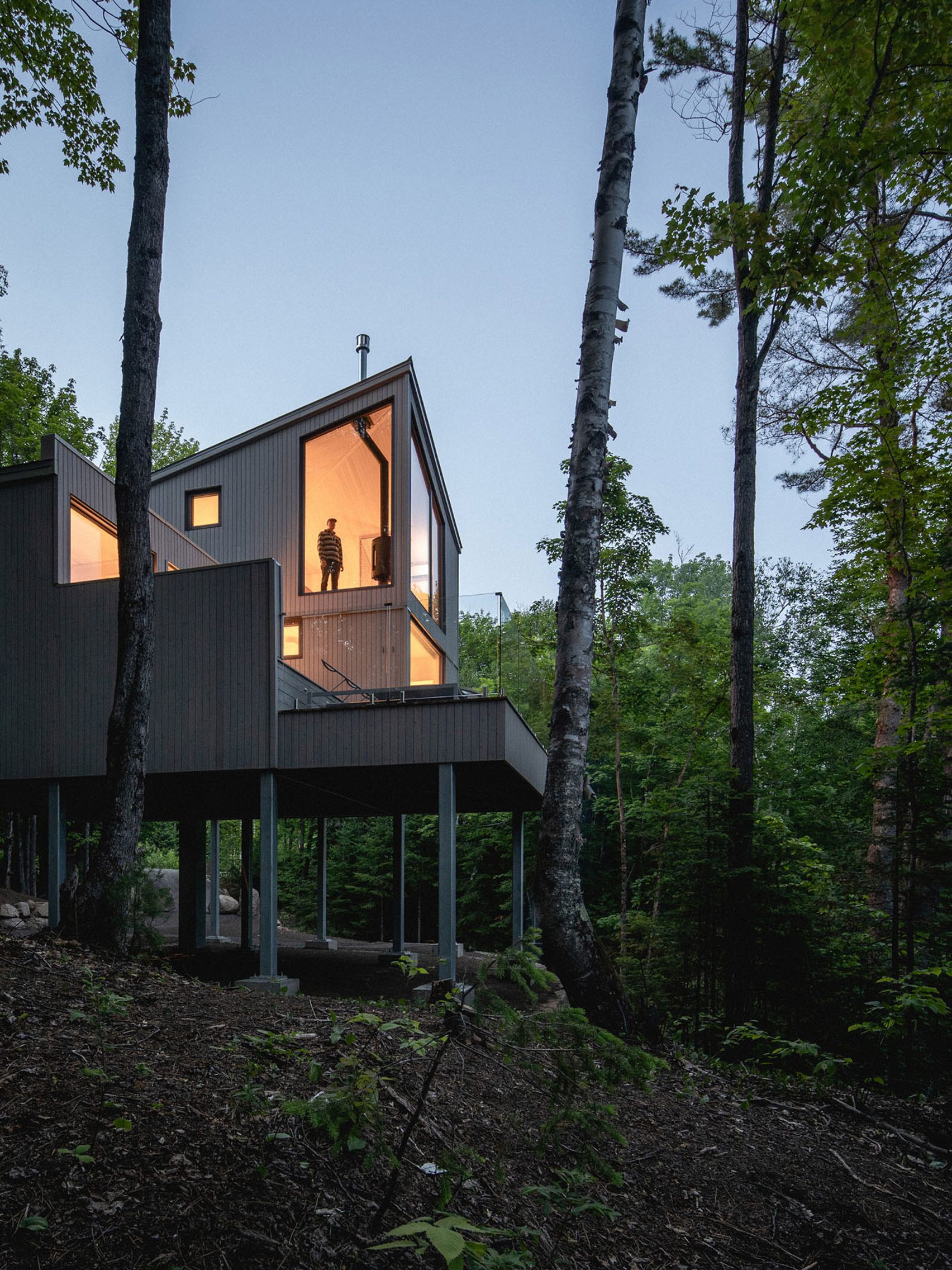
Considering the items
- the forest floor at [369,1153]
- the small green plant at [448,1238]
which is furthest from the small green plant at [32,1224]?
the small green plant at [448,1238]

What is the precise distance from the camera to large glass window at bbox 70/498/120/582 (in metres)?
10.0

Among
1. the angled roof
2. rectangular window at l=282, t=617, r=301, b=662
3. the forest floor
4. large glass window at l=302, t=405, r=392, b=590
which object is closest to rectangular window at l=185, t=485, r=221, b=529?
the angled roof

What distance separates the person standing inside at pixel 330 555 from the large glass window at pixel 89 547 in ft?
9.21

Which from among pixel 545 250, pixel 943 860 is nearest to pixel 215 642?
pixel 943 860

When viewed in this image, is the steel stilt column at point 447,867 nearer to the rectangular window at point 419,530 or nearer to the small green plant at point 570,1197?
the rectangular window at point 419,530

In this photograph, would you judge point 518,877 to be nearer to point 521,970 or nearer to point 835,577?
point 835,577

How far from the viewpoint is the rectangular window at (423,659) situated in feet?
34.6

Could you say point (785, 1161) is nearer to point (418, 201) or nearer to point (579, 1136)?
point (579, 1136)

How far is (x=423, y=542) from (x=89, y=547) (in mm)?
5051

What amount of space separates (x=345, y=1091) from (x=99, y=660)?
855 centimetres

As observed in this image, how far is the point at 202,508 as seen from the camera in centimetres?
1268

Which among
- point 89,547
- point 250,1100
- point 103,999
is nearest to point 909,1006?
point 250,1100

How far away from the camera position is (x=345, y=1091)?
203 cm

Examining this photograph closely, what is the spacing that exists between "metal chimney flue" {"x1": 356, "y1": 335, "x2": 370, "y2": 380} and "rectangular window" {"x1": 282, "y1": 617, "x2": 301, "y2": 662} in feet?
21.6
